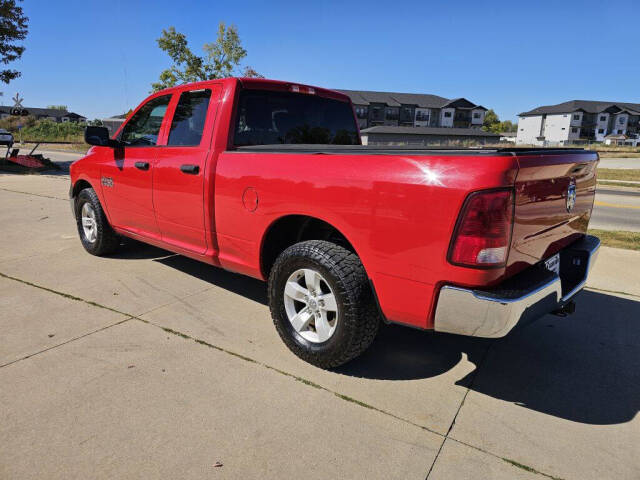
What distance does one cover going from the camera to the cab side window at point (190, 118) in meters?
3.83

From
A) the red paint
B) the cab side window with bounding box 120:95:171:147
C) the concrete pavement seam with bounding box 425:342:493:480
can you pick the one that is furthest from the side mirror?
the concrete pavement seam with bounding box 425:342:493:480

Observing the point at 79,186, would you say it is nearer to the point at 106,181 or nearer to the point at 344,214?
the point at 106,181

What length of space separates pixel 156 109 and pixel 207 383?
2806 millimetres

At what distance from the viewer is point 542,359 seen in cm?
328

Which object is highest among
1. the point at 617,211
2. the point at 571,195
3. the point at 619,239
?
the point at 571,195

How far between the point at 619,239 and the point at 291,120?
571 centimetres

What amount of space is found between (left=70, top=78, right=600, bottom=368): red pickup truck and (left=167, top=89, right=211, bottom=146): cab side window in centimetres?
2

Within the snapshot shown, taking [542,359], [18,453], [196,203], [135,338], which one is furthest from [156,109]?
[542,359]

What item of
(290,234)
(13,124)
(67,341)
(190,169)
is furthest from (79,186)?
(13,124)

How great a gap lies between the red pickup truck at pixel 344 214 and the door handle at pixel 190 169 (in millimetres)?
30

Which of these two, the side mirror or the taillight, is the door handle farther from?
the taillight

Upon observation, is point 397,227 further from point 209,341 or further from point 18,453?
point 18,453

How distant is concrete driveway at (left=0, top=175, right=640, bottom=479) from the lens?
2.21 meters

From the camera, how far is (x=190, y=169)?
370cm
